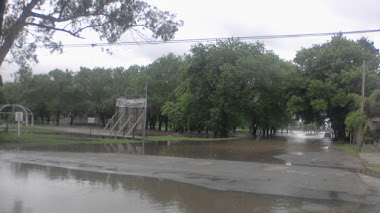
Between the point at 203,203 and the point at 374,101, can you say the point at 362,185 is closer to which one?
the point at 203,203

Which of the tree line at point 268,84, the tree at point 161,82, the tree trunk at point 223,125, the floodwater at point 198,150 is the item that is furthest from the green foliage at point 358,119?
the tree at point 161,82

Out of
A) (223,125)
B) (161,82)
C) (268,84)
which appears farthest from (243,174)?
(161,82)

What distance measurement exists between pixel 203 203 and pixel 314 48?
37.4m

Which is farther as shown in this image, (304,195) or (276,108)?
(276,108)

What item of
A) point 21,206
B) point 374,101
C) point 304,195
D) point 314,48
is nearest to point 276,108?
point 314,48

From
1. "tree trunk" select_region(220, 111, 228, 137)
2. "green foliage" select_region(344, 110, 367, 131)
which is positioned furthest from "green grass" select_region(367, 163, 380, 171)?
"tree trunk" select_region(220, 111, 228, 137)

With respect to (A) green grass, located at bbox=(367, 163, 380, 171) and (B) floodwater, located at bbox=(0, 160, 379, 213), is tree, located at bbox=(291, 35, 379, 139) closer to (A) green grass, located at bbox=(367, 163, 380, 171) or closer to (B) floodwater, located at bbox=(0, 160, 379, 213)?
(A) green grass, located at bbox=(367, 163, 380, 171)

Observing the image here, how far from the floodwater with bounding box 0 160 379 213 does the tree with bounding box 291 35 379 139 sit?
28892 mm

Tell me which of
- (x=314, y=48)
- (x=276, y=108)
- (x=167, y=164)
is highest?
(x=314, y=48)

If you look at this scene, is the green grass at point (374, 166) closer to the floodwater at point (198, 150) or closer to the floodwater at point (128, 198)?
the floodwater at point (198, 150)

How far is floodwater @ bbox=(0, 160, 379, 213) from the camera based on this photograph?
816 cm

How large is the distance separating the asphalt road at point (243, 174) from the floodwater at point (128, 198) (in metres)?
0.80

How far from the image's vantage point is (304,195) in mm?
9750

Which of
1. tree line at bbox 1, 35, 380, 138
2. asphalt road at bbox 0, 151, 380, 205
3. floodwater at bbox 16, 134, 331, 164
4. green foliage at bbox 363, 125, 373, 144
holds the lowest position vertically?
floodwater at bbox 16, 134, 331, 164
